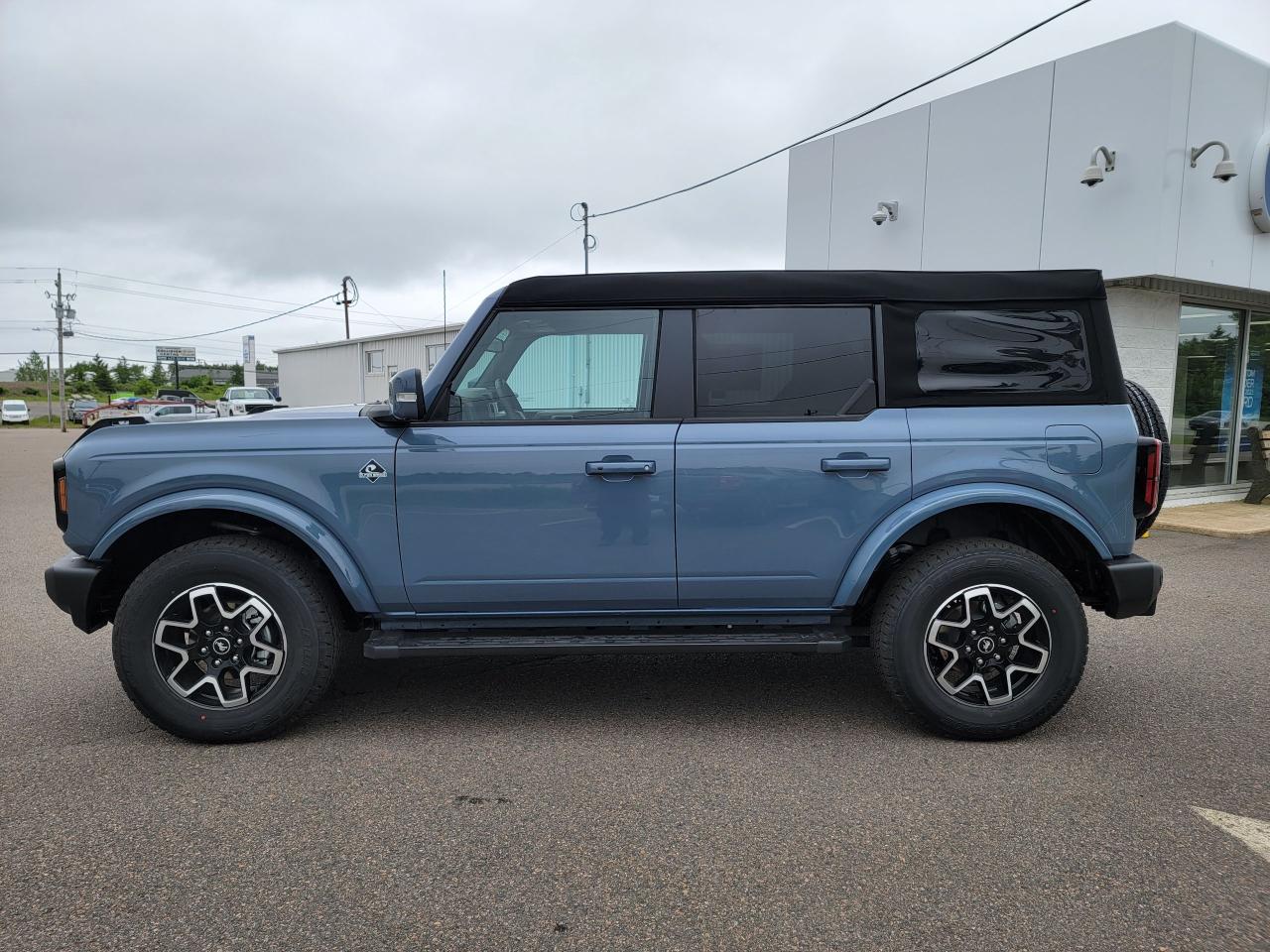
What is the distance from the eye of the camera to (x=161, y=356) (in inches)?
4045

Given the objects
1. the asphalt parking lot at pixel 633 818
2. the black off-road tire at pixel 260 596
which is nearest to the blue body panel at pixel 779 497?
the asphalt parking lot at pixel 633 818

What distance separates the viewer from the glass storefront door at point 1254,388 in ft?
38.5

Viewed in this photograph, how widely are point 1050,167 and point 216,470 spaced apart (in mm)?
9759

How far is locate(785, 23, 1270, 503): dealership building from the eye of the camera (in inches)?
356

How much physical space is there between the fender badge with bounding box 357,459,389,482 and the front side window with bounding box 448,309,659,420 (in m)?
0.36

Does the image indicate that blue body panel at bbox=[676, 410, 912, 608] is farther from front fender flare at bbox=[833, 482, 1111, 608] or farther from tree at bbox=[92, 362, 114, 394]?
tree at bbox=[92, 362, 114, 394]

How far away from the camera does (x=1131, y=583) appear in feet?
11.6

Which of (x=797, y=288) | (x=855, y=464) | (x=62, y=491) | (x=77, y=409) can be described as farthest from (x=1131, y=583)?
(x=77, y=409)

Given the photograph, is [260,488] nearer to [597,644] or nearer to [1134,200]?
[597,644]

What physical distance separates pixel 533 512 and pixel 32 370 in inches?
5982

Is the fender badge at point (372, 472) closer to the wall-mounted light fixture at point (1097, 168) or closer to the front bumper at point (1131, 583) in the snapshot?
the front bumper at point (1131, 583)

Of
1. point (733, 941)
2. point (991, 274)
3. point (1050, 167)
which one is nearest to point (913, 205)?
point (1050, 167)

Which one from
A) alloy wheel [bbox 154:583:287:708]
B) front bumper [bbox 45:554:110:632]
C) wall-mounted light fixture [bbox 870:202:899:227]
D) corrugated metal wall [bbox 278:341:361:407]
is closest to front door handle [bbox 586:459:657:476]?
alloy wheel [bbox 154:583:287:708]

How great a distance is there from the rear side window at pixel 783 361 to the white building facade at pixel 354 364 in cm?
2677
